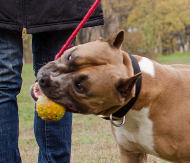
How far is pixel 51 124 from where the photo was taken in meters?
3.34

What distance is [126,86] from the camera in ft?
7.68

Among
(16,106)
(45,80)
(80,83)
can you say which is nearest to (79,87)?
(80,83)

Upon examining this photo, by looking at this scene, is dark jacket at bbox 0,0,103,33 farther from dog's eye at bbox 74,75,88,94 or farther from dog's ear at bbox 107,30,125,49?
dog's eye at bbox 74,75,88,94

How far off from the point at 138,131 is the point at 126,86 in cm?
58

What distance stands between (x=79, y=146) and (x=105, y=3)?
23.4m

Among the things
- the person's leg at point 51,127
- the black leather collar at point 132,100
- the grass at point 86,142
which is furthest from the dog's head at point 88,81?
the grass at point 86,142

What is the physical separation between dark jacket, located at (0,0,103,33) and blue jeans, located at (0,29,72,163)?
14cm

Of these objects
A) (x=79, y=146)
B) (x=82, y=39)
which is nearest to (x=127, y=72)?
(x=79, y=146)

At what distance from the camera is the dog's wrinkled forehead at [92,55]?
2371 mm

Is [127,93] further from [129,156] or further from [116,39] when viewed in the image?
[129,156]

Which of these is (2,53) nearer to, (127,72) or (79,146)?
(127,72)

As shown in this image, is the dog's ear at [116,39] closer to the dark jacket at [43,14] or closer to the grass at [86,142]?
the dark jacket at [43,14]

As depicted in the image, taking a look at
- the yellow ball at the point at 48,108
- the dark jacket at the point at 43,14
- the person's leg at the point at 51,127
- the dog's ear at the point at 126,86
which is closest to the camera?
the dog's ear at the point at 126,86

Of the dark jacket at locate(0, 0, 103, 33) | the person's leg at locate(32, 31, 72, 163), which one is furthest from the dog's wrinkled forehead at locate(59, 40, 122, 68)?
the person's leg at locate(32, 31, 72, 163)
